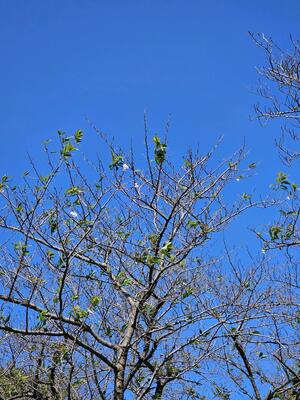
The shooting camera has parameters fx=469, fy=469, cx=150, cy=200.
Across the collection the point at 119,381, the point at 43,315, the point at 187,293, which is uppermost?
the point at 187,293

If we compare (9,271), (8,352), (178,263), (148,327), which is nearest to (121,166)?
(178,263)

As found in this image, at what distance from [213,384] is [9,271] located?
10.7ft

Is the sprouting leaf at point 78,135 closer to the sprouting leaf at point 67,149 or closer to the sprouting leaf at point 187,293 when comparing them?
the sprouting leaf at point 67,149

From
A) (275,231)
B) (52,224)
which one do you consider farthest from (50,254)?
(275,231)

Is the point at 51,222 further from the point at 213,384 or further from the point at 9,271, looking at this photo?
the point at 213,384

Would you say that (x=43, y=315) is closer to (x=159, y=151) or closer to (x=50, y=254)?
(x=50, y=254)

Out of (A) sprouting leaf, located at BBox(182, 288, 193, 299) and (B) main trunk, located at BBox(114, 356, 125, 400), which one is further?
(A) sprouting leaf, located at BBox(182, 288, 193, 299)

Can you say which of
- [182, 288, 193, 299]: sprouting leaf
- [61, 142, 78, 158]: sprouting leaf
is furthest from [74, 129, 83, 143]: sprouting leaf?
[182, 288, 193, 299]: sprouting leaf

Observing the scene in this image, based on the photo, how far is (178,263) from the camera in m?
4.78

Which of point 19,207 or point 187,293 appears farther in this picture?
point 187,293

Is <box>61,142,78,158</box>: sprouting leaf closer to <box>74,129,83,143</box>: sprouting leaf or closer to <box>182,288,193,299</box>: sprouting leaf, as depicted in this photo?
<box>74,129,83,143</box>: sprouting leaf

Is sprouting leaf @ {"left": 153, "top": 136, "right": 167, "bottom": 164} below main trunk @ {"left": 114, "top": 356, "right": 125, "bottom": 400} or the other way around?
the other way around

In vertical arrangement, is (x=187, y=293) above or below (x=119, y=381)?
above

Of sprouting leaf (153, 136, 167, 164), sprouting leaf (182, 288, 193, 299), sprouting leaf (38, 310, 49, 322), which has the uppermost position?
sprouting leaf (153, 136, 167, 164)
